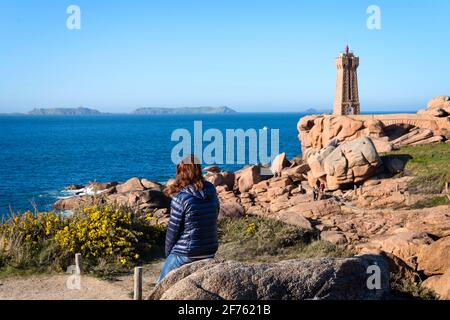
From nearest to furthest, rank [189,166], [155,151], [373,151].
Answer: [189,166] < [373,151] < [155,151]

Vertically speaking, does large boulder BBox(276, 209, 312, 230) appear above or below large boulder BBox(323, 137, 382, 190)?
below

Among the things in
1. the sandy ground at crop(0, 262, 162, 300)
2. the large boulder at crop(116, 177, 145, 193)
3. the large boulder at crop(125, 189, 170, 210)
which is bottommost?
the large boulder at crop(116, 177, 145, 193)

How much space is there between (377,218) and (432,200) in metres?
3.61

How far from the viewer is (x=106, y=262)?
10953mm

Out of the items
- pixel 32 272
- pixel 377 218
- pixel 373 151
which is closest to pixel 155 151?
pixel 373 151

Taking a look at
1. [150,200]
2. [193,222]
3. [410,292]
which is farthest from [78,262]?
[150,200]

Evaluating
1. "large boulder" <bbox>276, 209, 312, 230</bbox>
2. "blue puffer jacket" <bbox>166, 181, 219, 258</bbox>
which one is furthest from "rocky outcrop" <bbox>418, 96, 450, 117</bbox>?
"blue puffer jacket" <bbox>166, 181, 219, 258</bbox>

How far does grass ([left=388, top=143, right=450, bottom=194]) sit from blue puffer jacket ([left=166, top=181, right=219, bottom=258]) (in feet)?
47.8

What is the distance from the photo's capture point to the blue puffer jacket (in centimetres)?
709

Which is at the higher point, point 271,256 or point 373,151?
point 373,151

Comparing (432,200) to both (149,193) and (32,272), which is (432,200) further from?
(32,272)

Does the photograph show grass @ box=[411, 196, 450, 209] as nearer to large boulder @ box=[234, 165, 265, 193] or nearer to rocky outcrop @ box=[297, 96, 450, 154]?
rocky outcrop @ box=[297, 96, 450, 154]

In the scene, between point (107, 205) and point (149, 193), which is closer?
point (107, 205)

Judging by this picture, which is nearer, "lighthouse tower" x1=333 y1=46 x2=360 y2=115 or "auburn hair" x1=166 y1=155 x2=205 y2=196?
"auburn hair" x1=166 y1=155 x2=205 y2=196
